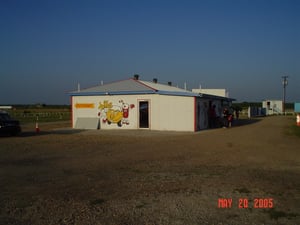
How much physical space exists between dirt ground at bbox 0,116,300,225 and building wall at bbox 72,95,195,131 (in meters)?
10.6

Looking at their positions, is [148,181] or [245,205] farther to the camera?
[148,181]

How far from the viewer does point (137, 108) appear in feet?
77.0

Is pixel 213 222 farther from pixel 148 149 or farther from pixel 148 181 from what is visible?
pixel 148 149

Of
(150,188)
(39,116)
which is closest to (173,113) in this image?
(150,188)

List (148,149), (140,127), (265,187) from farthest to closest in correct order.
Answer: (140,127), (148,149), (265,187)

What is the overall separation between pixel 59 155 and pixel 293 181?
25.4 feet

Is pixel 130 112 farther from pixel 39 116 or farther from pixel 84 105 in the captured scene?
pixel 39 116

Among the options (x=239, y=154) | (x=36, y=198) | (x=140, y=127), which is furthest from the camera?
(x=140, y=127)

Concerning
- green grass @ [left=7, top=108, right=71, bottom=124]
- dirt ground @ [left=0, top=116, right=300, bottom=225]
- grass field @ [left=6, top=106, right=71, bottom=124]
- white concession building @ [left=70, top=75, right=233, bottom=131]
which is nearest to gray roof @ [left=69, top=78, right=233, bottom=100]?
white concession building @ [left=70, top=75, right=233, bottom=131]

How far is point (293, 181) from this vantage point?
7.32 m

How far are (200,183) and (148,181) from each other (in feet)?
3.87

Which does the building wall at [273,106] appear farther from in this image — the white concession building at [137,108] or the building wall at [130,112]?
the building wall at [130,112]

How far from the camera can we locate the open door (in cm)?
2339

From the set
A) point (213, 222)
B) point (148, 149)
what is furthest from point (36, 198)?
point (148, 149)
